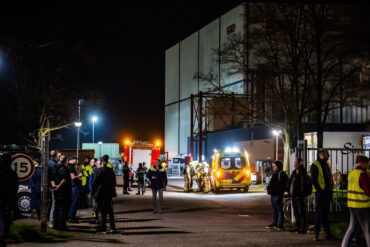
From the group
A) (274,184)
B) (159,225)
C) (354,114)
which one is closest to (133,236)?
(159,225)

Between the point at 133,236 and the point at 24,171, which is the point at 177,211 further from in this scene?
the point at 24,171

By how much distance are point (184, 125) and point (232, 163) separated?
38613 millimetres

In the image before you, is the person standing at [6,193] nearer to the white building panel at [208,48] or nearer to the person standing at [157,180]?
the person standing at [157,180]

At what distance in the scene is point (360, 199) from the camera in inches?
347

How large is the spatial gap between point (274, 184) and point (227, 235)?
6.37ft

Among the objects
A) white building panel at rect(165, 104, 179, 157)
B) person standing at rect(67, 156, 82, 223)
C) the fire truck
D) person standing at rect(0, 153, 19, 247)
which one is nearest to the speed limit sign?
person standing at rect(0, 153, 19, 247)

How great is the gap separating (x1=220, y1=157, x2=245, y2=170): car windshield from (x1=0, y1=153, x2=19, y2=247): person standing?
19125 mm

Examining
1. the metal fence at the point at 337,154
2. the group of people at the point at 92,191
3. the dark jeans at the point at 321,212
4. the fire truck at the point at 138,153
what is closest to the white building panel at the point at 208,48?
the fire truck at the point at 138,153

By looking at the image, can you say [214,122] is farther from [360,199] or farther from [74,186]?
[360,199]

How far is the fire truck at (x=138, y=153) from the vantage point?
121ft

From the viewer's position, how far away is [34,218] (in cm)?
1516

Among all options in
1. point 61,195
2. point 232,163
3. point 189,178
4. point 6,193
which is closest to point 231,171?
point 232,163

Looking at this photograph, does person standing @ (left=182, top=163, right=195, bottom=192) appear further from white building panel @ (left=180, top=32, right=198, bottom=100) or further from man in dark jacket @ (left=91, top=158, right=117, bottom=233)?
white building panel @ (left=180, top=32, right=198, bottom=100)

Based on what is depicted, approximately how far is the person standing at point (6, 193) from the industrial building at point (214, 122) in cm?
2072
